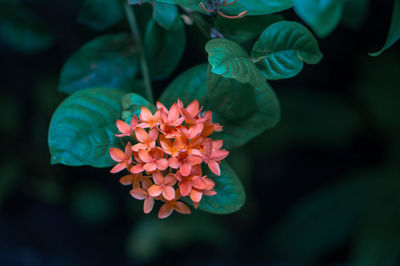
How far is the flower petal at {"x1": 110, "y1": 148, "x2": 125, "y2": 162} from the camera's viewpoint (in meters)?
0.71

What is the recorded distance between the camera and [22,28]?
4.34ft

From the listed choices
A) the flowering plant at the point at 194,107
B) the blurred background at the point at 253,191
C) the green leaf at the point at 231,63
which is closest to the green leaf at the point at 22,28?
the blurred background at the point at 253,191

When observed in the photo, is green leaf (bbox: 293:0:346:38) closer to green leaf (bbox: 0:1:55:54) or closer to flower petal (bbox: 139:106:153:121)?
flower petal (bbox: 139:106:153:121)

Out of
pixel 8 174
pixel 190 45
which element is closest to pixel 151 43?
pixel 190 45

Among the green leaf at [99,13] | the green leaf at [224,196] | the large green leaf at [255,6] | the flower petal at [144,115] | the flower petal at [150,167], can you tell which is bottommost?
the green leaf at [224,196]

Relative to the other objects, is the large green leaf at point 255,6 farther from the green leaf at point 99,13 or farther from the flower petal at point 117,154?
the green leaf at point 99,13

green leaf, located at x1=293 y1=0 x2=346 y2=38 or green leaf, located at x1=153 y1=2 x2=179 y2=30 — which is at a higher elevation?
green leaf, located at x1=293 y1=0 x2=346 y2=38

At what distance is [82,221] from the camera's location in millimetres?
2084

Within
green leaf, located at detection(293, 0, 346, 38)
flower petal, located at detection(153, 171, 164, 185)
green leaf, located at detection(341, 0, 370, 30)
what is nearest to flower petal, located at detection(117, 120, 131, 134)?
flower petal, located at detection(153, 171, 164, 185)

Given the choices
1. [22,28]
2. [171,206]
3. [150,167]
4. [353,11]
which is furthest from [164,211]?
[22,28]

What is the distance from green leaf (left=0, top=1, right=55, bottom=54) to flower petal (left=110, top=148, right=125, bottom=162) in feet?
2.81

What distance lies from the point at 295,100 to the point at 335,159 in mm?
517

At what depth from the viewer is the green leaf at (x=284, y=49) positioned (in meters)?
0.69

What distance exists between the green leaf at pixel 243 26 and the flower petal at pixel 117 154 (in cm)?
35
